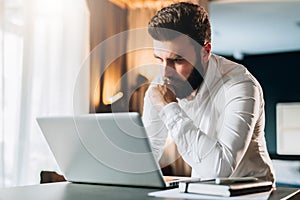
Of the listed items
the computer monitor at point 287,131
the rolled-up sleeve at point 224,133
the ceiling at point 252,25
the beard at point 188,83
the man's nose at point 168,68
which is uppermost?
the ceiling at point 252,25

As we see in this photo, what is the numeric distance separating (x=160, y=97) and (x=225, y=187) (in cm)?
50

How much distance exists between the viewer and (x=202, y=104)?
1.61 metres

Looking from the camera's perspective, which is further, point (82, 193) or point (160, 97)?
point (160, 97)

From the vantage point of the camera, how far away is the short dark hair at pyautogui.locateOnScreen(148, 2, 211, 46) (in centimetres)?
155

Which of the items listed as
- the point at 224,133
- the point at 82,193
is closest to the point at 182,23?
the point at 224,133

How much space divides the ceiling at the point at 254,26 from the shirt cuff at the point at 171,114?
3.32 m

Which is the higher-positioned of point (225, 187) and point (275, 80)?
point (275, 80)

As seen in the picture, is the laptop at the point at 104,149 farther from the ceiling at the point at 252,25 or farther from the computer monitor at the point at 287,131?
the computer monitor at the point at 287,131

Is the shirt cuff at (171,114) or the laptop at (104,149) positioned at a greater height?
the shirt cuff at (171,114)

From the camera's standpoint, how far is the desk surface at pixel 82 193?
985 mm

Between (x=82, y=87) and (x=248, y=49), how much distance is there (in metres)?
3.80

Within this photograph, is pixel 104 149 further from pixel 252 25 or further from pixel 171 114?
pixel 252 25

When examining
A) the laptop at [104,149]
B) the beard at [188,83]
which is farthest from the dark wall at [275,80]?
the laptop at [104,149]

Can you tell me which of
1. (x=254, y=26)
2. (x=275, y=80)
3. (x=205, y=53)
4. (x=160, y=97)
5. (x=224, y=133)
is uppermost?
(x=254, y=26)
